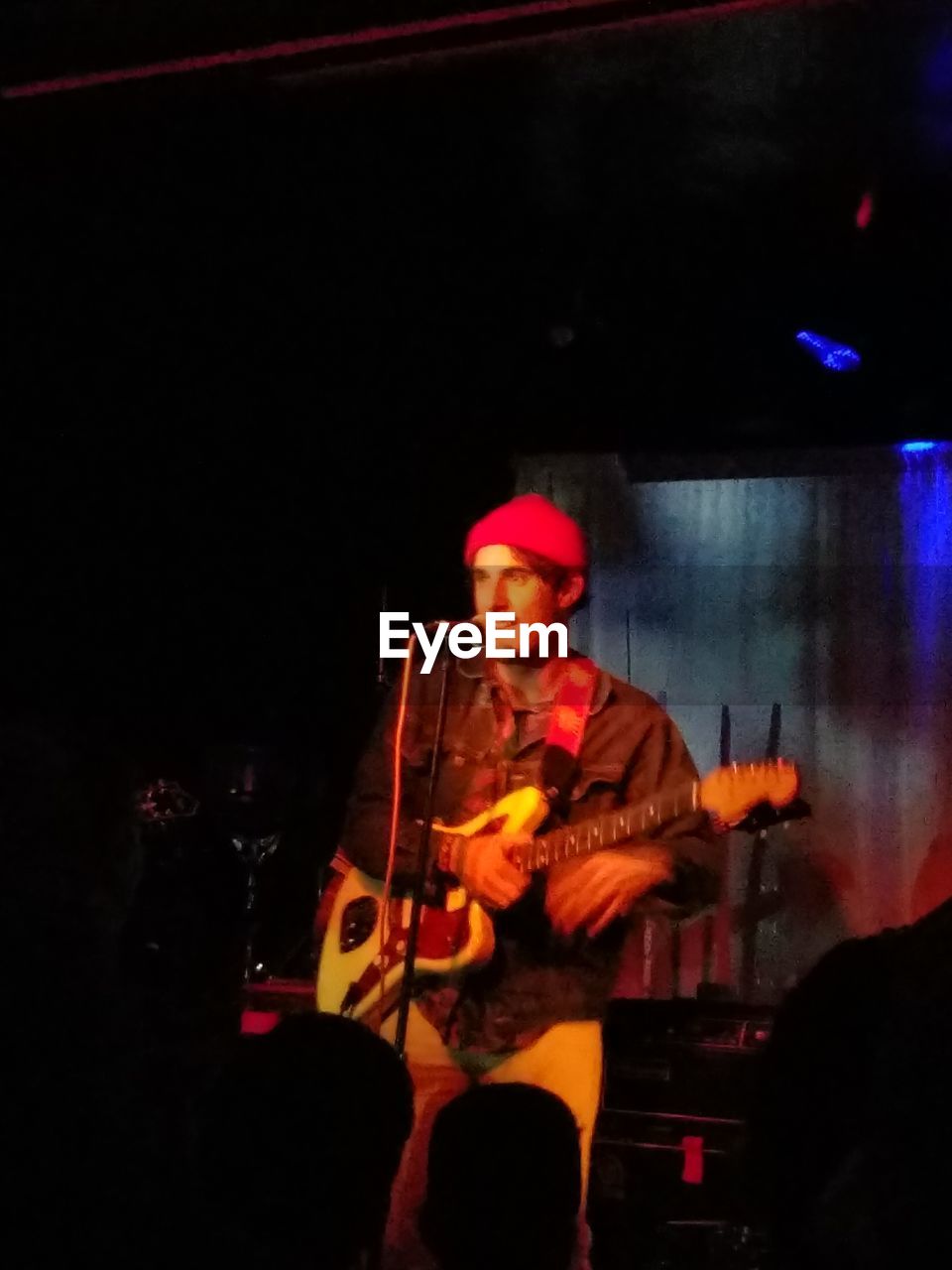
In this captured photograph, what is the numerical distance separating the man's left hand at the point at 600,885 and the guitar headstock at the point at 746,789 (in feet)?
0.46

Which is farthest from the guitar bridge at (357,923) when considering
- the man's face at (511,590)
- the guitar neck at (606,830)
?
the man's face at (511,590)

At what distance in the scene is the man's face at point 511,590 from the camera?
2727 mm

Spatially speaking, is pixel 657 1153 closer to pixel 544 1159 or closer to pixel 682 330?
pixel 544 1159

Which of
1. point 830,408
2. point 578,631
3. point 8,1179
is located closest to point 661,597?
point 578,631

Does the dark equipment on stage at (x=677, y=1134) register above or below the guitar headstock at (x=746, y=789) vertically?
below

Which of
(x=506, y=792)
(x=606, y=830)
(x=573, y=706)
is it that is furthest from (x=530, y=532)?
(x=606, y=830)

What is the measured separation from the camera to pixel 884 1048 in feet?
5.55

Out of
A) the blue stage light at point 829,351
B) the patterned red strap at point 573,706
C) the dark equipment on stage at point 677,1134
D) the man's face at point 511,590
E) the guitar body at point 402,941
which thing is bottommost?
the dark equipment on stage at point 677,1134

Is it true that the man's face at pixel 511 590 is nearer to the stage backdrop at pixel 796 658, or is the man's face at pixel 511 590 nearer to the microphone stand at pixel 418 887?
the stage backdrop at pixel 796 658

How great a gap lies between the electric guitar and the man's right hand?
0.05 ft

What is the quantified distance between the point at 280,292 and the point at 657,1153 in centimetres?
196

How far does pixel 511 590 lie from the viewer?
273cm

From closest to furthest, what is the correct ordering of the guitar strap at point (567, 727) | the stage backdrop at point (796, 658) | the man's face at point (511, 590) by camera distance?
1. the guitar strap at point (567, 727)
2. the man's face at point (511, 590)
3. the stage backdrop at point (796, 658)

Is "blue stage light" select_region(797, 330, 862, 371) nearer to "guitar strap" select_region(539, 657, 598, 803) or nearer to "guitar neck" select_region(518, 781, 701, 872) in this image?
"guitar strap" select_region(539, 657, 598, 803)
